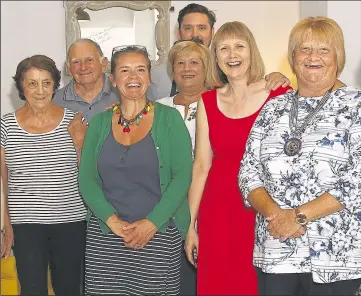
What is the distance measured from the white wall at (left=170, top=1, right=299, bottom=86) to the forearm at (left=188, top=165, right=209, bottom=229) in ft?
8.51

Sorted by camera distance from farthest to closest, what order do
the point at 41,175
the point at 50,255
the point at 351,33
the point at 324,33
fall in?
the point at 351,33, the point at 50,255, the point at 41,175, the point at 324,33

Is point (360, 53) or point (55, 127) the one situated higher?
point (360, 53)

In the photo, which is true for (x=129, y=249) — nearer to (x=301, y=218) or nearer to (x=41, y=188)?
(x=41, y=188)

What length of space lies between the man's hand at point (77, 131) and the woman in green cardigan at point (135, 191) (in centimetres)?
23

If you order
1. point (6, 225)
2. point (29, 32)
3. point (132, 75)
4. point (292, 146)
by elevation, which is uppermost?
point (29, 32)

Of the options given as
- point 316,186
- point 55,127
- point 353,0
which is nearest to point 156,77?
point 55,127

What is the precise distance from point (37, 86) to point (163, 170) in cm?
78

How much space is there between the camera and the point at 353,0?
4652 millimetres

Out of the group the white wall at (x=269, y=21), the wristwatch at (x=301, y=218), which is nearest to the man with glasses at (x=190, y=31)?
the white wall at (x=269, y=21)

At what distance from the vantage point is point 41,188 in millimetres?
3287

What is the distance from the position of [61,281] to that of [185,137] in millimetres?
944

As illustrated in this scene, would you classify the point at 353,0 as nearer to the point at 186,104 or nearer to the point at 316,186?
the point at 186,104

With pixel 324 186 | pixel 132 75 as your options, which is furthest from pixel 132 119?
pixel 324 186

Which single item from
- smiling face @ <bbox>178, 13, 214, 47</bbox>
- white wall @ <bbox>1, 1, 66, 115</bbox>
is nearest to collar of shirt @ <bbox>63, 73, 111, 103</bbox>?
smiling face @ <bbox>178, 13, 214, 47</bbox>
